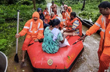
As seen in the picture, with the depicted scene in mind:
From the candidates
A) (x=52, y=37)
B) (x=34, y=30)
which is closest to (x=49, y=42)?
(x=52, y=37)

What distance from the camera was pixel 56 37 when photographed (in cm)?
265

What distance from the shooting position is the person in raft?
8.56 ft

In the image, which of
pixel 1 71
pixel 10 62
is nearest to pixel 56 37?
pixel 1 71

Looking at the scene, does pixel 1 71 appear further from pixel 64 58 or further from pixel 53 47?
pixel 64 58

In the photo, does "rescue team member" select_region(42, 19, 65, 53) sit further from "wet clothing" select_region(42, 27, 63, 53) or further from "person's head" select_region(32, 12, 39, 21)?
"person's head" select_region(32, 12, 39, 21)

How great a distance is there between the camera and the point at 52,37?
267 centimetres

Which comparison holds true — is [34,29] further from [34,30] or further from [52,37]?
[52,37]

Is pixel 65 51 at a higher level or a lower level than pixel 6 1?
lower

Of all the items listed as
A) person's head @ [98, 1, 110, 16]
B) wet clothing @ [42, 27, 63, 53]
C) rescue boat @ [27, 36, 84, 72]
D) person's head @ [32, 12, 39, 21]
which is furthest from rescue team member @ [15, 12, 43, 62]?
person's head @ [98, 1, 110, 16]

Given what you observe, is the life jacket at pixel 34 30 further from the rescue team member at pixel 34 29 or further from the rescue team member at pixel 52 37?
the rescue team member at pixel 52 37

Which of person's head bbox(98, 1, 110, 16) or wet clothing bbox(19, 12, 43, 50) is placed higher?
person's head bbox(98, 1, 110, 16)

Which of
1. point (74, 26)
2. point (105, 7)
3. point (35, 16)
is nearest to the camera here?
point (105, 7)

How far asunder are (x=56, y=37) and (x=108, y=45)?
1.24 meters

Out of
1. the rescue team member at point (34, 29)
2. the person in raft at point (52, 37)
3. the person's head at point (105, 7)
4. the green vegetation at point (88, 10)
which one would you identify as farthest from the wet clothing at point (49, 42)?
the green vegetation at point (88, 10)
